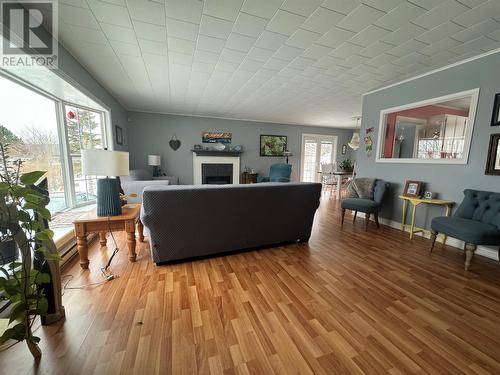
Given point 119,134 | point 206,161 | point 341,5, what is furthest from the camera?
point 206,161

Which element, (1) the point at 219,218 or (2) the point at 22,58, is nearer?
(2) the point at 22,58

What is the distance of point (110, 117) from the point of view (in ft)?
12.7

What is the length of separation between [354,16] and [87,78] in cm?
346

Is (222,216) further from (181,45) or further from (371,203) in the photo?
(371,203)

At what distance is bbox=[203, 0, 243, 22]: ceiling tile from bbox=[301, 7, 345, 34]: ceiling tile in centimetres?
66

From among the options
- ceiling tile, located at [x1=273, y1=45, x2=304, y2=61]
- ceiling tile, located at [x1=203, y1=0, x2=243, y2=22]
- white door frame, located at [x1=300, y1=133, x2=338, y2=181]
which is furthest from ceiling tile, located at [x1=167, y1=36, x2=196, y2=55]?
white door frame, located at [x1=300, y1=133, x2=338, y2=181]

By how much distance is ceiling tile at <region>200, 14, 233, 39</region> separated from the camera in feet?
6.13

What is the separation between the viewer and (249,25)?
76.2 inches

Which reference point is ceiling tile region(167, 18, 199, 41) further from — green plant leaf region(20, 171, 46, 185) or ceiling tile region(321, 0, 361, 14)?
green plant leaf region(20, 171, 46, 185)

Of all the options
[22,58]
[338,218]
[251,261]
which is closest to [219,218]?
[251,261]

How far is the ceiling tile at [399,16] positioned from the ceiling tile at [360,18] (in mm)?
79

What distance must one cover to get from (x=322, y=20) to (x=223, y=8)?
2.97 feet

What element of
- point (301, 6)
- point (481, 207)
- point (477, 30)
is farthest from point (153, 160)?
point (481, 207)

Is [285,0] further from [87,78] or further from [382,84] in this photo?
[87,78]
